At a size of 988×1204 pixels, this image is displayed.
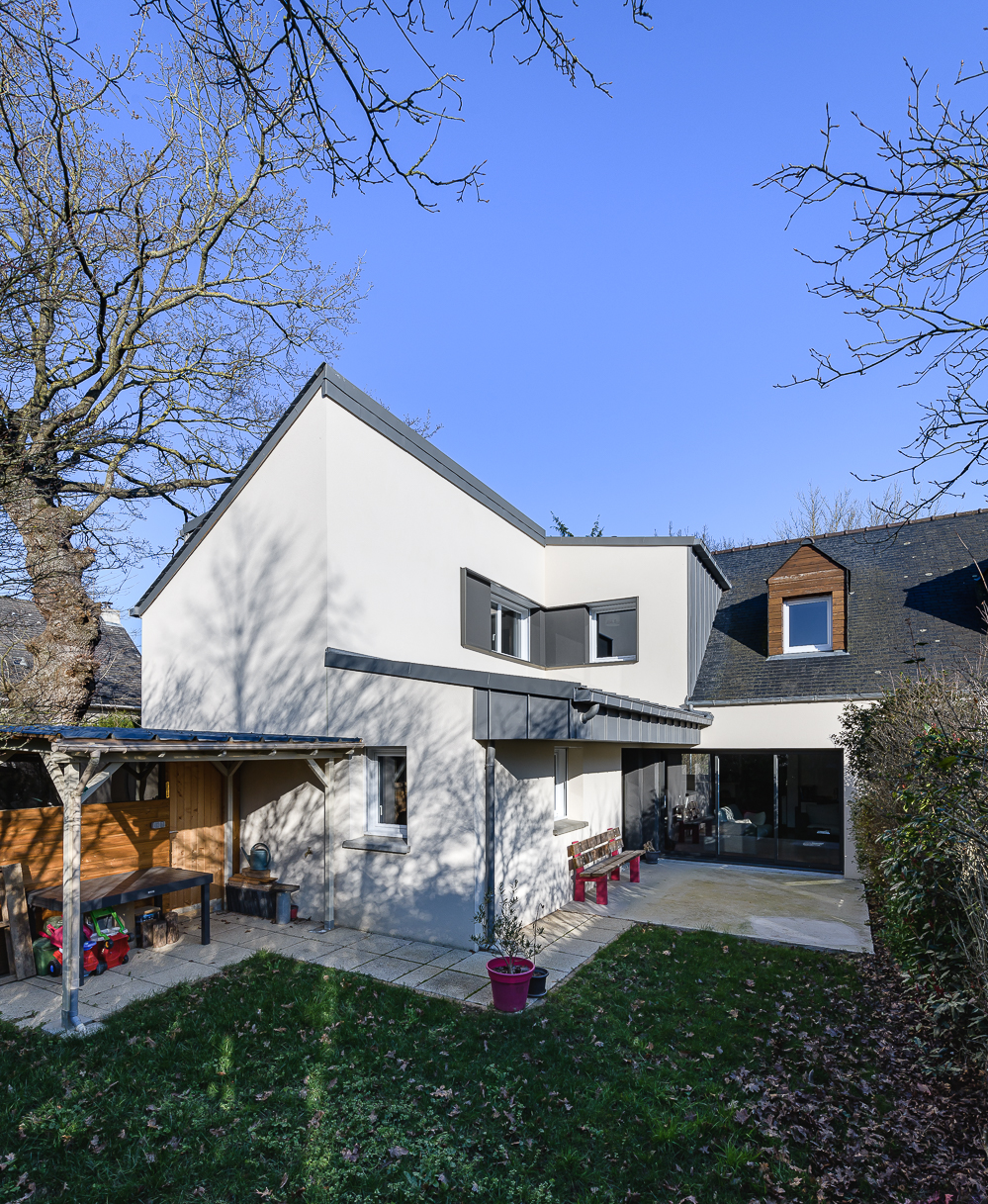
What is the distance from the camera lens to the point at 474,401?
39.9 feet

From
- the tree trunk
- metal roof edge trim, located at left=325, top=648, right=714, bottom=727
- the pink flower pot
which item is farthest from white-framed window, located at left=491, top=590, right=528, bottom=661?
the tree trunk

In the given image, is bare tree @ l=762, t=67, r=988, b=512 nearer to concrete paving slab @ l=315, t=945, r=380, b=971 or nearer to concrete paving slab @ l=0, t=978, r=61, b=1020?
concrete paving slab @ l=315, t=945, r=380, b=971

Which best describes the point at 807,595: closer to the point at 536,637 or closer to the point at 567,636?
the point at 567,636

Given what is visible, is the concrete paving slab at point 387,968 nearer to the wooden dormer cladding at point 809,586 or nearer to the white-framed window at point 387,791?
the white-framed window at point 387,791

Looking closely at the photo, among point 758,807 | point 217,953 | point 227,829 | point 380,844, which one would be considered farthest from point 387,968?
point 758,807

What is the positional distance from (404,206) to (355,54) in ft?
2.35

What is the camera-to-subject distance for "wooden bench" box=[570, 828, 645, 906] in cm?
987

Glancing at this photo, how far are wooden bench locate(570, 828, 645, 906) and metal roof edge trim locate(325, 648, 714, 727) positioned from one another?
2.60 meters

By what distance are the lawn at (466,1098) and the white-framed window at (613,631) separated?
300 inches

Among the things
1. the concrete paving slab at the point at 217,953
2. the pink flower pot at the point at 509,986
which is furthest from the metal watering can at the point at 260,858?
the pink flower pot at the point at 509,986

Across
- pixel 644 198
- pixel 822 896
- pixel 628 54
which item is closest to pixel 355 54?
pixel 628 54

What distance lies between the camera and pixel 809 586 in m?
13.4

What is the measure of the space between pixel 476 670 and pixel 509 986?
4.57 meters

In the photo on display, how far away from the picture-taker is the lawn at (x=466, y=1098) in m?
3.82
